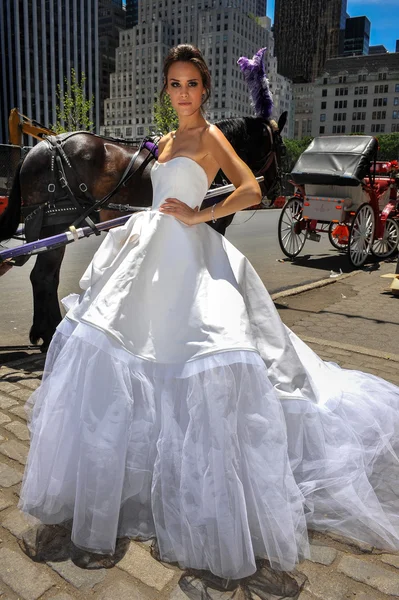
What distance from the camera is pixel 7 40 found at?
97.4 metres

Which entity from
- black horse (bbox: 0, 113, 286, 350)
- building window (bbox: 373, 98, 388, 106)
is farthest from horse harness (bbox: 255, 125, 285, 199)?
building window (bbox: 373, 98, 388, 106)

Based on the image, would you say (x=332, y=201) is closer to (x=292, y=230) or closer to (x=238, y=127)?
(x=292, y=230)

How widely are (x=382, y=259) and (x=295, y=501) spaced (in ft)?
33.5

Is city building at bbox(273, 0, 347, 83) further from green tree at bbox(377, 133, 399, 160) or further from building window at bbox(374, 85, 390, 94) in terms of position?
green tree at bbox(377, 133, 399, 160)

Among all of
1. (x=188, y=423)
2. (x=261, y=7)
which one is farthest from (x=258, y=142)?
(x=261, y=7)

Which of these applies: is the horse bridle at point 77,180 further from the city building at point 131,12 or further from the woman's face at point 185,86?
the city building at point 131,12

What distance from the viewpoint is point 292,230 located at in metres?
10.7

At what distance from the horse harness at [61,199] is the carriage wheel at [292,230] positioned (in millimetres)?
6439

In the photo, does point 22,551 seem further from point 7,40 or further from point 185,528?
point 7,40

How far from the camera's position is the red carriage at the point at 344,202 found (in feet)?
32.8

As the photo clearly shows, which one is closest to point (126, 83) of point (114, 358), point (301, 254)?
point (301, 254)

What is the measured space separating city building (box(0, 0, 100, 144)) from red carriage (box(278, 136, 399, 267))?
97241mm

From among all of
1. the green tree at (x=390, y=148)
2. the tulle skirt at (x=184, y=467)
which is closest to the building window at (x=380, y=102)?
the green tree at (x=390, y=148)

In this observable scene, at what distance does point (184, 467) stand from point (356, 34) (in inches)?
8587
